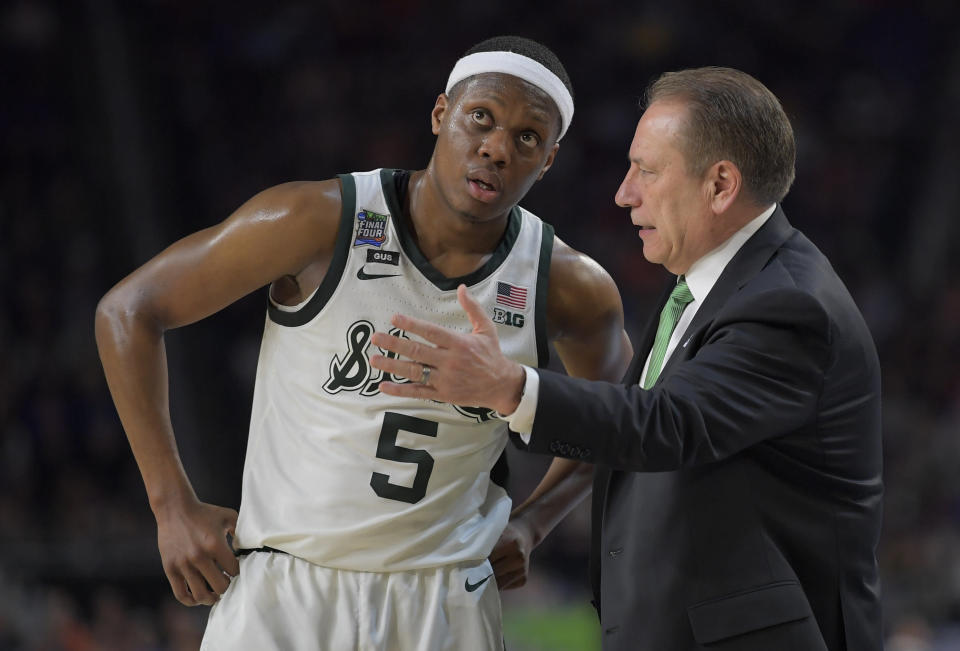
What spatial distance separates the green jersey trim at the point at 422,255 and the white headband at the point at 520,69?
0.34 m

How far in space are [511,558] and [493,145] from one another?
3.67ft

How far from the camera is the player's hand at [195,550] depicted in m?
2.84

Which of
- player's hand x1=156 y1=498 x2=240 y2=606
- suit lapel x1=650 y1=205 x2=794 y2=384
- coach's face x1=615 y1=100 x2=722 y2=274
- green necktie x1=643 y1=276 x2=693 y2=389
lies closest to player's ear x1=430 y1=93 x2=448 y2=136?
coach's face x1=615 y1=100 x2=722 y2=274

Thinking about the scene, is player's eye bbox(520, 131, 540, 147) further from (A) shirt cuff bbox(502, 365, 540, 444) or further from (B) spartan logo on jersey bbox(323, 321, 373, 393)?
(A) shirt cuff bbox(502, 365, 540, 444)

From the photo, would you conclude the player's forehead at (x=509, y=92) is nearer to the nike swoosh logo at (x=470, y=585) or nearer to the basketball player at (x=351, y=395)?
the basketball player at (x=351, y=395)

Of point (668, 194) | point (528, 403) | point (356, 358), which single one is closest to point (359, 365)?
point (356, 358)

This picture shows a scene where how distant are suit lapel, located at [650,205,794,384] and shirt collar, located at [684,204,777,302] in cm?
2

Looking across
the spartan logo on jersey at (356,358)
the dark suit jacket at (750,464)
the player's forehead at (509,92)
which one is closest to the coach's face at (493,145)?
the player's forehead at (509,92)

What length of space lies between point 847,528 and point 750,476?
0.82ft

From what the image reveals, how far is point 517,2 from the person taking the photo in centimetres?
1109

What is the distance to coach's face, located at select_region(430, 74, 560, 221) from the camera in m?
2.94

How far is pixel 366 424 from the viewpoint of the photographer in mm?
2875

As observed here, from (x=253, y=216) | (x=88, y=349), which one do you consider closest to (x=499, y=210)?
(x=253, y=216)

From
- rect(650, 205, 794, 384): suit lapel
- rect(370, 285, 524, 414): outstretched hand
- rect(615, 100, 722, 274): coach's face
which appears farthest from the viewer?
rect(615, 100, 722, 274): coach's face
